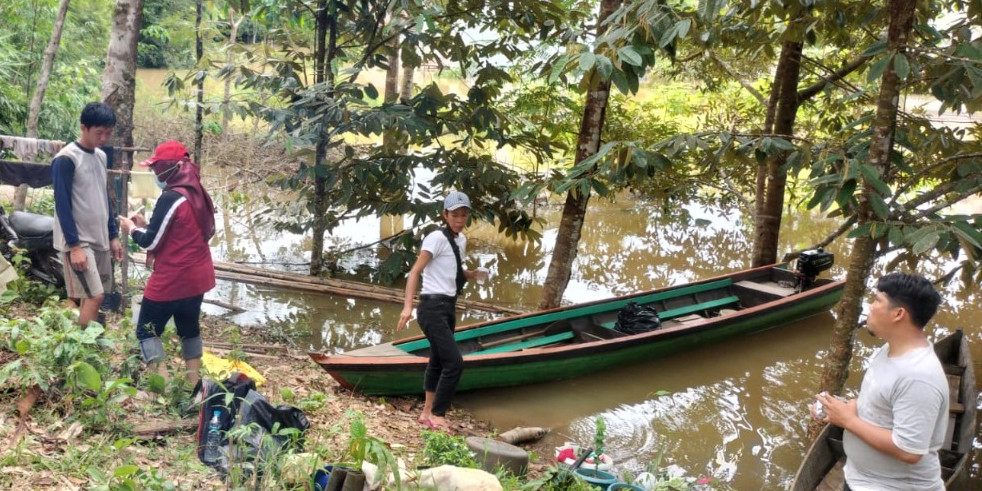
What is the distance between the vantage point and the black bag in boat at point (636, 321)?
7.37 m

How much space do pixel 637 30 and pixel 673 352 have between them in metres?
3.88

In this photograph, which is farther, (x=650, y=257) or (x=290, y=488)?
(x=650, y=257)

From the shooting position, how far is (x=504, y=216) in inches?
358

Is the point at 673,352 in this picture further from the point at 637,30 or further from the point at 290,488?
the point at 290,488

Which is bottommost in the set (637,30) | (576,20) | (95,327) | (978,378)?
(978,378)

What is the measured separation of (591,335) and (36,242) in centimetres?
498

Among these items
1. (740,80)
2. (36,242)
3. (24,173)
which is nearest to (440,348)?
(36,242)

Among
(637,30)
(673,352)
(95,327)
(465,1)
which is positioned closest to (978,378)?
(673,352)

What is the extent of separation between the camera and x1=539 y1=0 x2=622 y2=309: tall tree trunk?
752 cm

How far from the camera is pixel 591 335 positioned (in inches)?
291

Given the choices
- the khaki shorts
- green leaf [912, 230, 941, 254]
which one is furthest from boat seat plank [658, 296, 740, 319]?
the khaki shorts

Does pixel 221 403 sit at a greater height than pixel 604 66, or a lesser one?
lesser

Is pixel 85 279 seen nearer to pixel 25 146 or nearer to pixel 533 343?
pixel 25 146

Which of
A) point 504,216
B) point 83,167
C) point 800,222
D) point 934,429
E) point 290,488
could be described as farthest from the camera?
point 800,222
